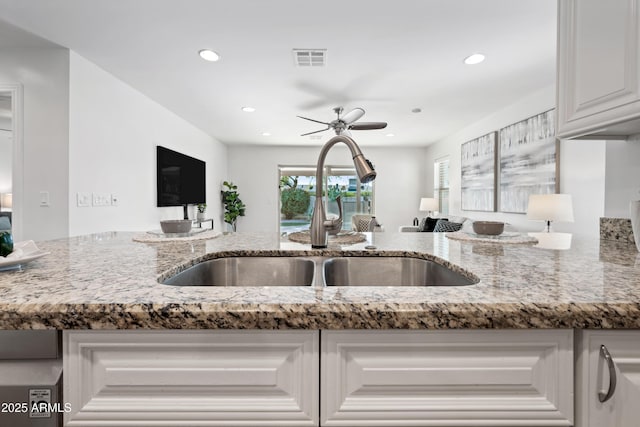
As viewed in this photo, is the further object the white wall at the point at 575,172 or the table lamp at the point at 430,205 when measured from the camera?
the table lamp at the point at 430,205

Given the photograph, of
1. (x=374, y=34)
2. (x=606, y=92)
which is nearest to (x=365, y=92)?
(x=374, y=34)

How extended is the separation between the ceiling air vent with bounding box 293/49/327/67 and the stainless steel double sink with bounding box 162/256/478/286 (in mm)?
2260

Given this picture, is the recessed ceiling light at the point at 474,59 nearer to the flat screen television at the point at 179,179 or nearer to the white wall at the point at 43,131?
the white wall at the point at 43,131

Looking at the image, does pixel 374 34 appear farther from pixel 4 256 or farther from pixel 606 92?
pixel 4 256

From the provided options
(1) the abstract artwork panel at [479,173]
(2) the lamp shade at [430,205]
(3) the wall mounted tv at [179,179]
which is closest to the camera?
(3) the wall mounted tv at [179,179]

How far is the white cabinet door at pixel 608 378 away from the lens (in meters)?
0.50

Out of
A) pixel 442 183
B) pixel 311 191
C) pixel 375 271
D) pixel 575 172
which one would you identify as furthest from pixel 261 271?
pixel 311 191

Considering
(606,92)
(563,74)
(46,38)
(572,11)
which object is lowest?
(606,92)

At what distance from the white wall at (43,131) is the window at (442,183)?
5903mm

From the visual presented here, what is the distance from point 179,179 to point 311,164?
3.48 metres

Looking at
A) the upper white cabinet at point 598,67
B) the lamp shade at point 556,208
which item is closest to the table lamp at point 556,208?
the lamp shade at point 556,208

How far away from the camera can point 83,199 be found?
2938mm

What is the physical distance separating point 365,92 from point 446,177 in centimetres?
349

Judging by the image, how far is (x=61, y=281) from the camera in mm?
640
